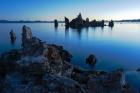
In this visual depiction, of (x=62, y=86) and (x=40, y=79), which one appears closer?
(x=62, y=86)

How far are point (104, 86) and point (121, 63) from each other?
28406 millimetres

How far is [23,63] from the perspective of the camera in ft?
68.5

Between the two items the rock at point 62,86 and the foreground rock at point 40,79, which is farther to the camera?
the foreground rock at point 40,79

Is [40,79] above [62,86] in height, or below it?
above

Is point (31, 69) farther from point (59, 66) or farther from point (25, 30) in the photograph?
point (25, 30)

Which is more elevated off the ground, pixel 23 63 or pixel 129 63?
pixel 23 63

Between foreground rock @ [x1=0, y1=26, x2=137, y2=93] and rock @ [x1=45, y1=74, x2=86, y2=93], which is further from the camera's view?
foreground rock @ [x1=0, y1=26, x2=137, y2=93]

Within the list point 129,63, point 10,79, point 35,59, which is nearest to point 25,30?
point 35,59

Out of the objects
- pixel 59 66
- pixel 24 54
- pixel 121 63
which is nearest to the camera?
pixel 24 54

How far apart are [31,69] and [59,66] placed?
526cm

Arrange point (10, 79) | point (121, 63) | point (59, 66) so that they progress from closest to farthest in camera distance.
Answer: point (10, 79)
point (59, 66)
point (121, 63)

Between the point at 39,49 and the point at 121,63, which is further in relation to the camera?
the point at 121,63

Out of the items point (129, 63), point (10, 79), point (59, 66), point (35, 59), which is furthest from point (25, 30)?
point (129, 63)

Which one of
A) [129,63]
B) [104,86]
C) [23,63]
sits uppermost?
[23,63]
